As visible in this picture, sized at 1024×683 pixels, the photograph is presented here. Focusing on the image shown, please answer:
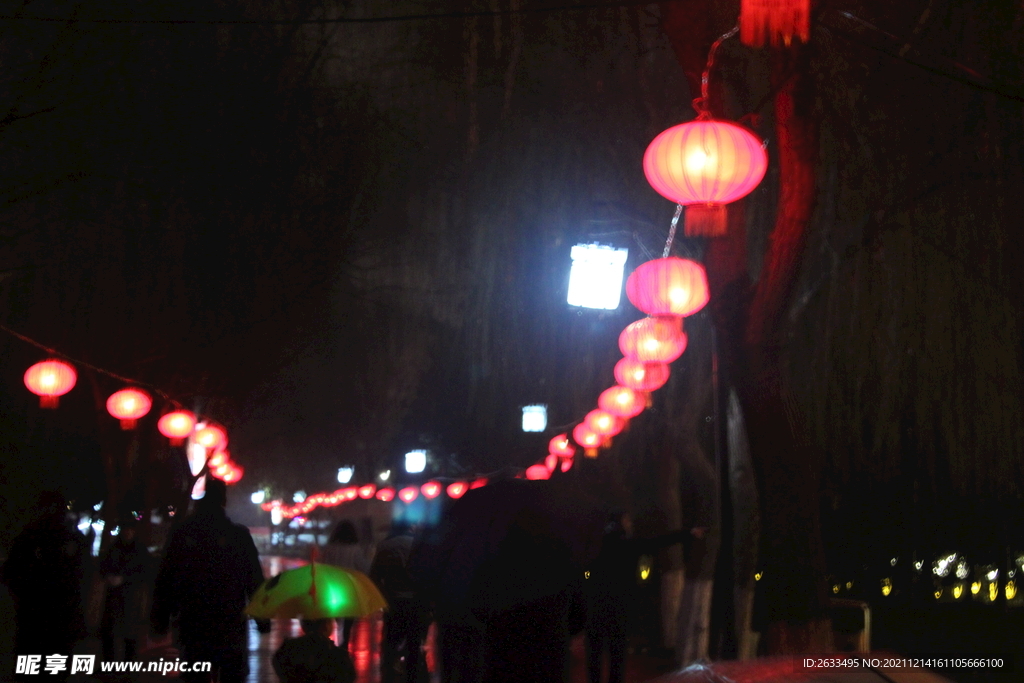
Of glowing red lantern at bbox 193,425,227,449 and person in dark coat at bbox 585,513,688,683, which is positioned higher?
glowing red lantern at bbox 193,425,227,449

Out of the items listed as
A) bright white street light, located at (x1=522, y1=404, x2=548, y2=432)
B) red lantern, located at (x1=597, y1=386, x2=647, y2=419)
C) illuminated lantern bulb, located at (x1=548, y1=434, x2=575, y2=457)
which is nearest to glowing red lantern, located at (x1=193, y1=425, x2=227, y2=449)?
bright white street light, located at (x1=522, y1=404, x2=548, y2=432)

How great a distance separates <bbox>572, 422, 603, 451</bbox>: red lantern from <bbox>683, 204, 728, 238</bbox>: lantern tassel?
11820 mm

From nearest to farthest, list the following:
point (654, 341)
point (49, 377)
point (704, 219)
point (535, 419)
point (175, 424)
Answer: point (704, 219), point (654, 341), point (49, 377), point (175, 424), point (535, 419)

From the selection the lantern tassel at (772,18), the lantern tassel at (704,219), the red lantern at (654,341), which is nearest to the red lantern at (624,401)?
the red lantern at (654,341)

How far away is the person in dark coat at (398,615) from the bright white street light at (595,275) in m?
4.78

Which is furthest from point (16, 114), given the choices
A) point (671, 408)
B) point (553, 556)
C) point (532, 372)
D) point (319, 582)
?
point (532, 372)

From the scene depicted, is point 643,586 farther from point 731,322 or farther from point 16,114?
point 16,114

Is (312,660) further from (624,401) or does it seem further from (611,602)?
(624,401)

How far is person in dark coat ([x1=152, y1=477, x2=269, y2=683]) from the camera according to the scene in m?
5.93

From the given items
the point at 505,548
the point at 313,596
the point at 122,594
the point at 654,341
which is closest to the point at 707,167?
the point at 505,548

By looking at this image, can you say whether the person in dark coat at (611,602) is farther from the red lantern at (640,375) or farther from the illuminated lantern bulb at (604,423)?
the illuminated lantern bulb at (604,423)

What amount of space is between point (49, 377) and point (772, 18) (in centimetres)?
1177

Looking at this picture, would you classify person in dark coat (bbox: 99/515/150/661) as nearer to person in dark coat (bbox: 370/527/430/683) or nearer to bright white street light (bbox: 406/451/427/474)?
person in dark coat (bbox: 370/527/430/683)

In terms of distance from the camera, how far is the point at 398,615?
8047 millimetres
